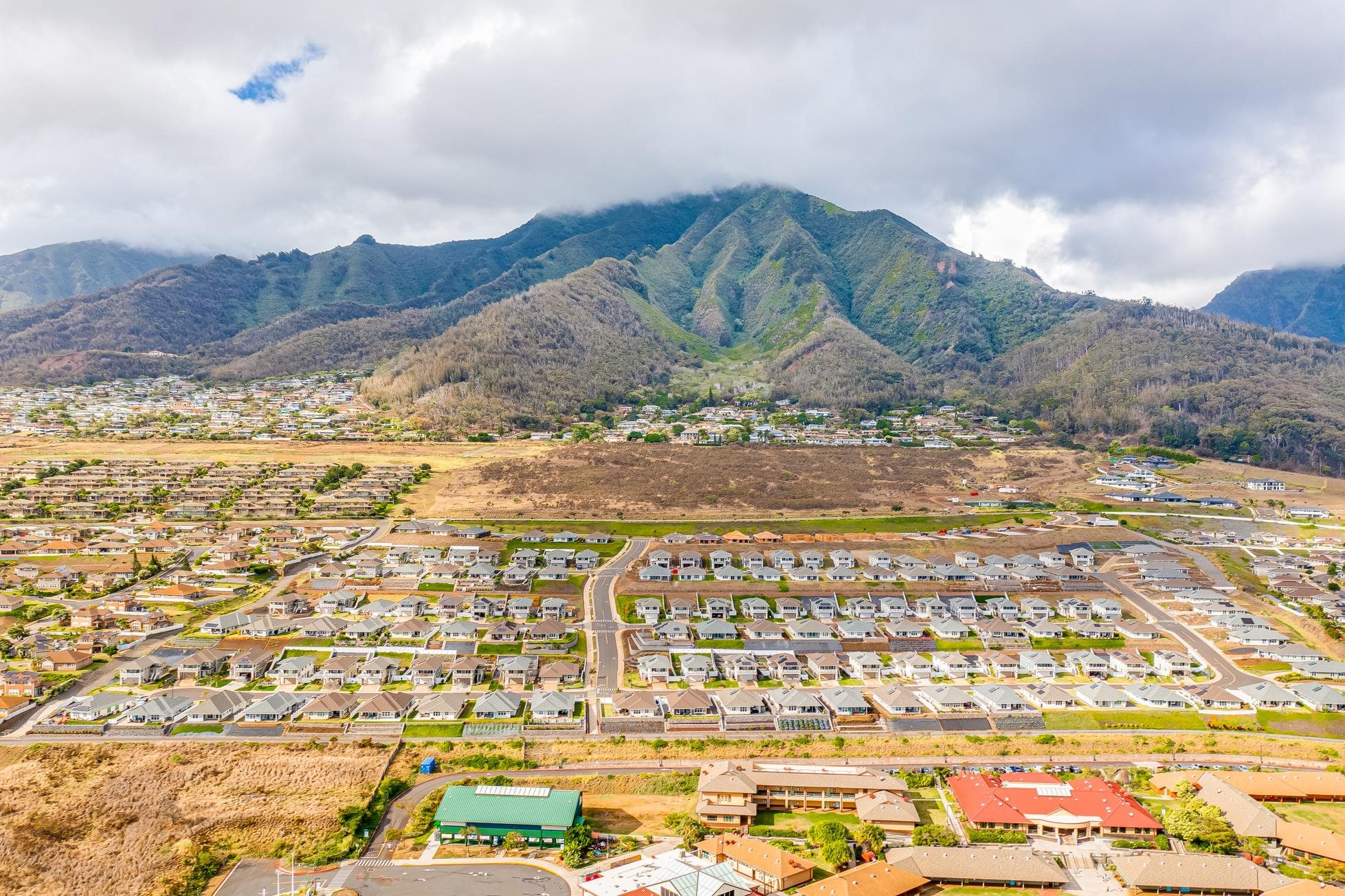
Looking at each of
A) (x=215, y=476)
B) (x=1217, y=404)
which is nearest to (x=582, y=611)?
(x=215, y=476)

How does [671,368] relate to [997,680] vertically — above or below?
above

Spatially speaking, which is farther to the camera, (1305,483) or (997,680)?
(1305,483)

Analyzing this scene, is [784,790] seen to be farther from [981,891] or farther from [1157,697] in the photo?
[1157,697]

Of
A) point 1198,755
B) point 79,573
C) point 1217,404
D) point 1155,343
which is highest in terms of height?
point 1155,343

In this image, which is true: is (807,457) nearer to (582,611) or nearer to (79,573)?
(582,611)

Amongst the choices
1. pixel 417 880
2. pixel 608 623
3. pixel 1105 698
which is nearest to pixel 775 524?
pixel 608 623

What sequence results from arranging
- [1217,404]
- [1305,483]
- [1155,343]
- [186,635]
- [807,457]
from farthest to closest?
1. [1155,343]
2. [1217,404]
3. [807,457]
4. [1305,483]
5. [186,635]

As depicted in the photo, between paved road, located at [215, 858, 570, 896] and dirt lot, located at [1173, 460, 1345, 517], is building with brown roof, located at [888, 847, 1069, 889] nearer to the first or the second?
paved road, located at [215, 858, 570, 896]

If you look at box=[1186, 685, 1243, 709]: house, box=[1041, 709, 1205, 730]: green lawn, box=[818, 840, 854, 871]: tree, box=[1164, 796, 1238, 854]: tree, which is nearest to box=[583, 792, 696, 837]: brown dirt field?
box=[818, 840, 854, 871]: tree

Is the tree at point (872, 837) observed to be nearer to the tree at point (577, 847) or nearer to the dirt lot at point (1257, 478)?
the tree at point (577, 847)
